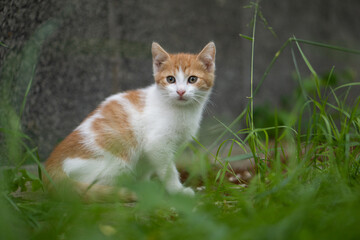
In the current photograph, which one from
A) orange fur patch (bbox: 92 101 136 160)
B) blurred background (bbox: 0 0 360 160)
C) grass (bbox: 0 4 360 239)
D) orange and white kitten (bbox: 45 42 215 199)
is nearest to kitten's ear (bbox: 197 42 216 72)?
orange and white kitten (bbox: 45 42 215 199)

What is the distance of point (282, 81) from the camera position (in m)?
4.73

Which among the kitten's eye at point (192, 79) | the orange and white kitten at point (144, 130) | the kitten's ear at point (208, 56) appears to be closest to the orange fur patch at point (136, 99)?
the orange and white kitten at point (144, 130)

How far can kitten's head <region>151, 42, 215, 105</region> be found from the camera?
6.74 feet

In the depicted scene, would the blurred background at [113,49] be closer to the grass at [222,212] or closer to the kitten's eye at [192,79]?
the kitten's eye at [192,79]

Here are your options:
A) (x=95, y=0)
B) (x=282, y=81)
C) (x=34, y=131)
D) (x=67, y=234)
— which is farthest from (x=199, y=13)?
(x=67, y=234)

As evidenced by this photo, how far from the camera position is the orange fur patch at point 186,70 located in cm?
214

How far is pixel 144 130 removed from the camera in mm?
1988

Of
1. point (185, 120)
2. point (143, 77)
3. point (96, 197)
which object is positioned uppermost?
point (143, 77)

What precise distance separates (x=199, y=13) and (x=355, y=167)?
270 centimetres

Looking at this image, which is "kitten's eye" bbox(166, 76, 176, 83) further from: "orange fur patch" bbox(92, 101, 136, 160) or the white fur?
"orange fur patch" bbox(92, 101, 136, 160)

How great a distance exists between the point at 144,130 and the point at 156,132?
0.08 m

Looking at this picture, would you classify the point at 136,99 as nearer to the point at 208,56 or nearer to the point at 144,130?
the point at 144,130

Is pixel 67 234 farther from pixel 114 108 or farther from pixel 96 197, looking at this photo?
pixel 114 108

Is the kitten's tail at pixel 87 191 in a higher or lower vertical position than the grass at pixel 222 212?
lower
